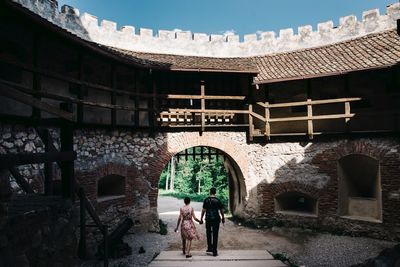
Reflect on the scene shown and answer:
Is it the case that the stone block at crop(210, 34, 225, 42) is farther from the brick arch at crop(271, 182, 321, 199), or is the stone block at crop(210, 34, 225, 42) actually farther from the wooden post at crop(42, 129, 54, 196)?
the wooden post at crop(42, 129, 54, 196)

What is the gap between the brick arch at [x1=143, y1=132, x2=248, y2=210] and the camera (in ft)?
35.7

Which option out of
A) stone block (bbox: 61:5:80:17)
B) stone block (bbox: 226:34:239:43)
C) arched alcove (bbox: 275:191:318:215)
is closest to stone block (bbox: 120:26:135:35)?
stone block (bbox: 61:5:80:17)

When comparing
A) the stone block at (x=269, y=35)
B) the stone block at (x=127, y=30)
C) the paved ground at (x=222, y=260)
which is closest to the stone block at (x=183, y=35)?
the stone block at (x=127, y=30)

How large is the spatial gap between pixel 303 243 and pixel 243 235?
6.67ft

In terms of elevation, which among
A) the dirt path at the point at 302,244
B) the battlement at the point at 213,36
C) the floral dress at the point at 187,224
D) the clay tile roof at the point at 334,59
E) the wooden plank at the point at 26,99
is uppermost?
the battlement at the point at 213,36

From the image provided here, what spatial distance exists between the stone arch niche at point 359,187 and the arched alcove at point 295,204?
3.55ft

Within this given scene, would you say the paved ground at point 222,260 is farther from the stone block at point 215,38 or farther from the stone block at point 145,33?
the stone block at point 215,38

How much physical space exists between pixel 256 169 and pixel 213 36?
768 centimetres

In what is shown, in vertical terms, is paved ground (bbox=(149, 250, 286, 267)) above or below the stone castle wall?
below

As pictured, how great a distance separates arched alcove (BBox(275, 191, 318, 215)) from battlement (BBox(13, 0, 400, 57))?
7380mm

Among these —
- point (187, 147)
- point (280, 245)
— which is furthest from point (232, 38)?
point (280, 245)

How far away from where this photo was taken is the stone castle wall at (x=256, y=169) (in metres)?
9.49

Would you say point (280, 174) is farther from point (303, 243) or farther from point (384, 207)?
point (384, 207)

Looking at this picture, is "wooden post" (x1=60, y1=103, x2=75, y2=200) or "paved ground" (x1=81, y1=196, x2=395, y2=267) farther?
"paved ground" (x1=81, y1=196, x2=395, y2=267)
